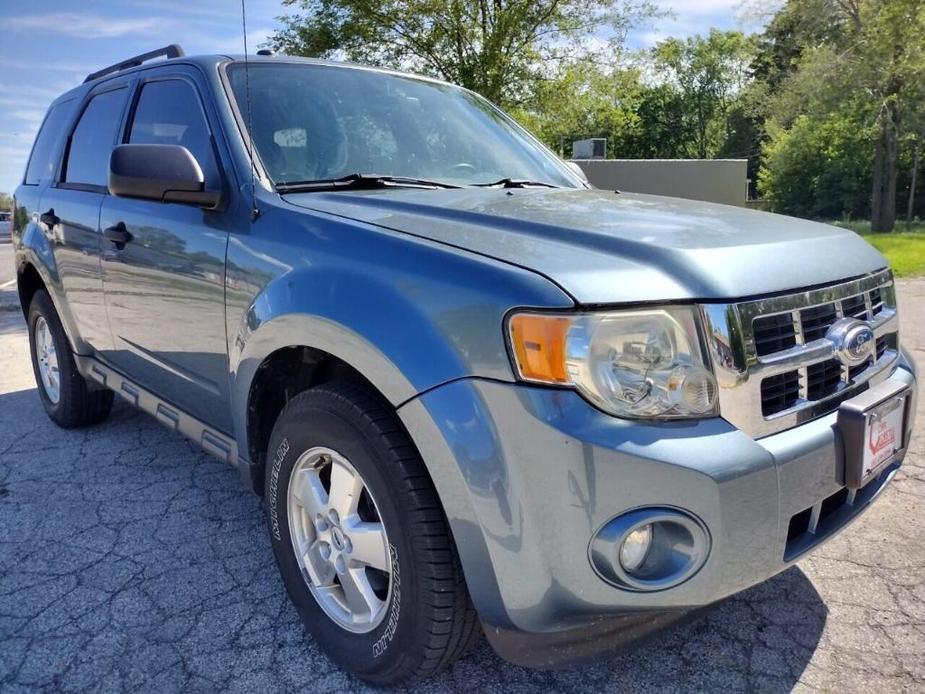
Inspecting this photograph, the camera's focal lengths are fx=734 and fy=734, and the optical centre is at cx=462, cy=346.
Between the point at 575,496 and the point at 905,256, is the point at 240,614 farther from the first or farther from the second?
the point at 905,256

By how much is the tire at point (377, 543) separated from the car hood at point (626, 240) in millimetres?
526

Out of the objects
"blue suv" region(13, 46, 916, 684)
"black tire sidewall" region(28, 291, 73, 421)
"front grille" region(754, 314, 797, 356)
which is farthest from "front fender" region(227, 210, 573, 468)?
"black tire sidewall" region(28, 291, 73, 421)

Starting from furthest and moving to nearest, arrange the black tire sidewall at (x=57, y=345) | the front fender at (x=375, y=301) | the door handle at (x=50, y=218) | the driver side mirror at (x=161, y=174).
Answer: the black tire sidewall at (x=57, y=345) → the door handle at (x=50, y=218) → the driver side mirror at (x=161, y=174) → the front fender at (x=375, y=301)

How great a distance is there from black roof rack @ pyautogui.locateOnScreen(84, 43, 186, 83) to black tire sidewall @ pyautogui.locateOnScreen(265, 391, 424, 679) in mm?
2040

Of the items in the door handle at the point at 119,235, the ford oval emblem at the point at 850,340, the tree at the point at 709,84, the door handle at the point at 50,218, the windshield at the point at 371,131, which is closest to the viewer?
the ford oval emblem at the point at 850,340

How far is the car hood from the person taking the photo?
165 centimetres

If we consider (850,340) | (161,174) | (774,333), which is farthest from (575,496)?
(161,174)

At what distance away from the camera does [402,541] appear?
178cm

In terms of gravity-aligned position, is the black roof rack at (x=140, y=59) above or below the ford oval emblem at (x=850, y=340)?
above

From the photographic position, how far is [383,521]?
1.83m

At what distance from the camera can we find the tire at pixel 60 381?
404cm

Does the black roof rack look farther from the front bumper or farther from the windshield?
the front bumper

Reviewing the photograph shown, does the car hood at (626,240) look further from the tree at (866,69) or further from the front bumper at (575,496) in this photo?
the tree at (866,69)

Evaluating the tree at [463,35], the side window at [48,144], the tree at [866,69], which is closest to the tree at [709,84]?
the tree at [866,69]
